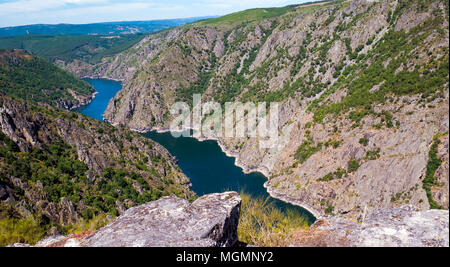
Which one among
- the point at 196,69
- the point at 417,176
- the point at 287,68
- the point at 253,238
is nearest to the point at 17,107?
the point at 253,238

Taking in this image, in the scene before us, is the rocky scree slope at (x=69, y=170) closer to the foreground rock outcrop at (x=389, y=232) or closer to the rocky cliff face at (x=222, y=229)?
the rocky cliff face at (x=222, y=229)

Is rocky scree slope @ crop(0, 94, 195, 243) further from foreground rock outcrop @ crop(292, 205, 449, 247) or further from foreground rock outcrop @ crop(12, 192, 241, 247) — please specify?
foreground rock outcrop @ crop(292, 205, 449, 247)

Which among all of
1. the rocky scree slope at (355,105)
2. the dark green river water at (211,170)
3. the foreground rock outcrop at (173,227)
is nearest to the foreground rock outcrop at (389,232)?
the foreground rock outcrop at (173,227)

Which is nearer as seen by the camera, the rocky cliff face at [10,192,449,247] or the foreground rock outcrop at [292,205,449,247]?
the foreground rock outcrop at [292,205,449,247]

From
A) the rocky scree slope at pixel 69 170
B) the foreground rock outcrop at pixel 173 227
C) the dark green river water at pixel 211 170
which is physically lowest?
the dark green river water at pixel 211 170

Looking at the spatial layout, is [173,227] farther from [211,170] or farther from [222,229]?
[211,170]

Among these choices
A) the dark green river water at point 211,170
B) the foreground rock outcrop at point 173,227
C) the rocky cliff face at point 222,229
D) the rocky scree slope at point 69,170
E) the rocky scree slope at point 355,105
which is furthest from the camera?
the dark green river water at point 211,170

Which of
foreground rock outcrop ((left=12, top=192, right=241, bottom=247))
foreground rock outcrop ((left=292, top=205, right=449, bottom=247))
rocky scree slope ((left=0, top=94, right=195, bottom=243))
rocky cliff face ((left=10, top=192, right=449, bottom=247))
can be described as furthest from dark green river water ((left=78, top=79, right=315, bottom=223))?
foreground rock outcrop ((left=292, top=205, right=449, bottom=247))
